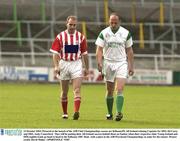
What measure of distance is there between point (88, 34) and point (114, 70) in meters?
26.5

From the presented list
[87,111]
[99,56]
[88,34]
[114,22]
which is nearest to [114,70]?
[99,56]

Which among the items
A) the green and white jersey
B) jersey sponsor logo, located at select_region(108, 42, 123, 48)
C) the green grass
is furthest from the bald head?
the green grass

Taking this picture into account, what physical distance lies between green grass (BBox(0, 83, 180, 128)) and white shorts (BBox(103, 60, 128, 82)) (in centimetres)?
94

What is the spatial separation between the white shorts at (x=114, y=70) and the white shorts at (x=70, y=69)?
598 mm

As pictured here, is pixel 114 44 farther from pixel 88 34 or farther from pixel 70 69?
pixel 88 34

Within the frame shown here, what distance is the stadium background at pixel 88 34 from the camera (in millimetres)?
37781

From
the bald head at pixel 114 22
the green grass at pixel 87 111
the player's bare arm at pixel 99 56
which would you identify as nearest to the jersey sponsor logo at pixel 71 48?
the player's bare arm at pixel 99 56

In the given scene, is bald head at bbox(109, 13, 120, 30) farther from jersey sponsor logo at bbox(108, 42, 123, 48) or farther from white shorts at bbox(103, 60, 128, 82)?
white shorts at bbox(103, 60, 128, 82)

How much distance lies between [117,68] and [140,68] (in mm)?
21922

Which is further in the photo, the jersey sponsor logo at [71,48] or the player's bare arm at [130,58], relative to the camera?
the player's bare arm at [130,58]

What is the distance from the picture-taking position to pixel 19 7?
46031 mm

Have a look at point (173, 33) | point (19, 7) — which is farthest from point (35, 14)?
point (173, 33)

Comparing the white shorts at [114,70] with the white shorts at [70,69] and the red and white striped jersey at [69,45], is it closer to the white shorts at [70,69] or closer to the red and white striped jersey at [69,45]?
the white shorts at [70,69]

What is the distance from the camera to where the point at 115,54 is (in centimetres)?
1753
